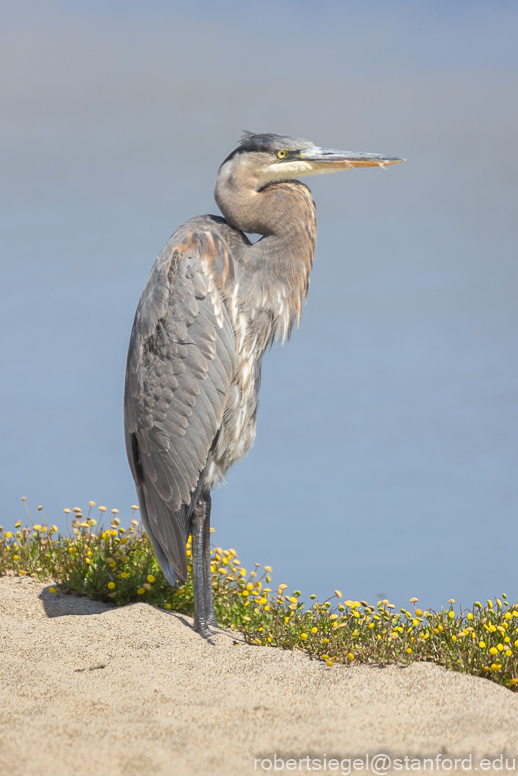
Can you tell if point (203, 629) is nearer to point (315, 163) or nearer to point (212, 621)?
point (212, 621)

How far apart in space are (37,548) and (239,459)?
2.45m

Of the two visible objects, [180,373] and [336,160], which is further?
[336,160]

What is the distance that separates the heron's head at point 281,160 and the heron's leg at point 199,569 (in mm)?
2472

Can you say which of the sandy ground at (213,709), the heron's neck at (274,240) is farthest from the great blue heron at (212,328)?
the sandy ground at (213,709)

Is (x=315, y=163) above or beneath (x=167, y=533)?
above

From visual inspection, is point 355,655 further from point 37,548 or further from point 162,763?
point 37,548

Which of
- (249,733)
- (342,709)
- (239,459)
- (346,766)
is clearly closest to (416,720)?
(342,709)

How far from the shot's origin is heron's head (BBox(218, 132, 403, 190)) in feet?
17.7

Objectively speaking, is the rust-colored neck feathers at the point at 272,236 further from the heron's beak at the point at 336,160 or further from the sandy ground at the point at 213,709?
the sandy ground at the point at 213,709

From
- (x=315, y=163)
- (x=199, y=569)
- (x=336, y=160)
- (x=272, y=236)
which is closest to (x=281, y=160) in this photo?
(x=315, y=163)

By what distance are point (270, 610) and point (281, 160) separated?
346 centimetres

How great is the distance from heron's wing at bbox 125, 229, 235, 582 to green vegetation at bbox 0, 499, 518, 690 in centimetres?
68

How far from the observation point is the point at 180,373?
5.09 m

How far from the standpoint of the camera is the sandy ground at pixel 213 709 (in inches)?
127
